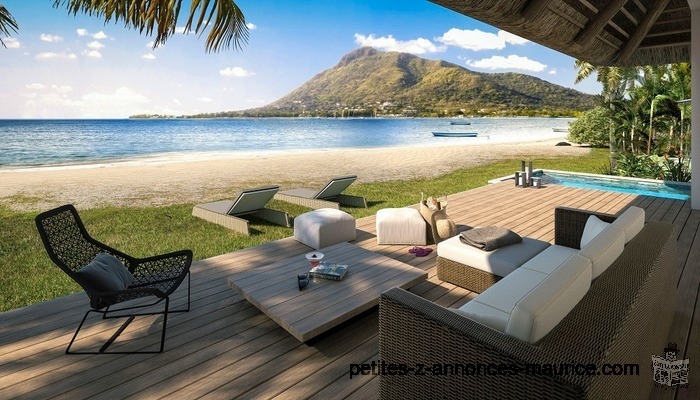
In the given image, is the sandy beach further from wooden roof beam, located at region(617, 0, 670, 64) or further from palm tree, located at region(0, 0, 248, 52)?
wooden roof beam, located at region(617, 0, 670, 64)

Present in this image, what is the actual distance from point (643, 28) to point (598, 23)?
4.33 feet

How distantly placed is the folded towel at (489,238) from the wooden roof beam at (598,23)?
9.56 feet

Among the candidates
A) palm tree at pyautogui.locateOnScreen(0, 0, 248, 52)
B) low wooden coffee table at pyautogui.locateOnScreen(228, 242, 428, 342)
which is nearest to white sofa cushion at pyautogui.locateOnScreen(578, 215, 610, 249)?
low wooden coffee table at pyautogui.locateOnScreen(228, 242, 428, 342)

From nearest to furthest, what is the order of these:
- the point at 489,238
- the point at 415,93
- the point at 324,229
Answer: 1. the point at 489,238
2. the point at 324,229
3. the point at 415,93

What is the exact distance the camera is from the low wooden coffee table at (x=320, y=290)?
224cm

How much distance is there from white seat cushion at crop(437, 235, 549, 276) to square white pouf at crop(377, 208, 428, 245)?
85 cm

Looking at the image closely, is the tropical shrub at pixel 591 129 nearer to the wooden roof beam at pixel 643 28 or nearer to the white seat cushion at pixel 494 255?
the wooden roof beam at pixel 643 28

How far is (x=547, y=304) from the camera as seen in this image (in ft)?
4.39

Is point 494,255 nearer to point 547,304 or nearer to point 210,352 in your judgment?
point 547,304

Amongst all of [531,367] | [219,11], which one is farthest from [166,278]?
[219,11]

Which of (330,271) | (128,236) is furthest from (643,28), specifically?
(128,236)

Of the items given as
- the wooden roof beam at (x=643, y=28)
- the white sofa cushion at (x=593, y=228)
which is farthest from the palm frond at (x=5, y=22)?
the wooden roof beam at (x=643, y=28)

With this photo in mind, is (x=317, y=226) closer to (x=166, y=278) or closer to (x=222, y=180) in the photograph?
(x=166, y=278)

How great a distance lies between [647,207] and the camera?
19.0 feet
